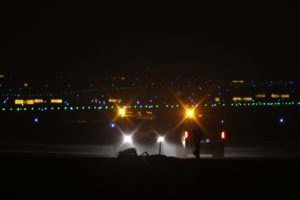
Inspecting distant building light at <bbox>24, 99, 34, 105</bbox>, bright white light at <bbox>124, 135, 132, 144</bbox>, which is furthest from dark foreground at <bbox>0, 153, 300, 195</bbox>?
distant building light at <bbox>24, 99, 34, 105</bbox>

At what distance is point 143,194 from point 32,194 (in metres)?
1.91

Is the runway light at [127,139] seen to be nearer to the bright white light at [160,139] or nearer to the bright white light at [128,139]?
the bright white light at [128,139]

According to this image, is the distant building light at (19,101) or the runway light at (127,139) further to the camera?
the distant building light at (19,101)

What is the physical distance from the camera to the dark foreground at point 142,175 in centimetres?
1209

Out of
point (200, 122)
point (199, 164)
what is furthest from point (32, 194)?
point (200, 122)

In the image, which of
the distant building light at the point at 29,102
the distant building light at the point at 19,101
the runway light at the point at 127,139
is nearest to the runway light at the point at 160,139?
the runway light at the point at 127,139

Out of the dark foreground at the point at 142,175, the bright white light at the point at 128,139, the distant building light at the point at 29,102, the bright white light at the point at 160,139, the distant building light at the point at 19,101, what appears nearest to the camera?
the dark foreground at the point at 142,175

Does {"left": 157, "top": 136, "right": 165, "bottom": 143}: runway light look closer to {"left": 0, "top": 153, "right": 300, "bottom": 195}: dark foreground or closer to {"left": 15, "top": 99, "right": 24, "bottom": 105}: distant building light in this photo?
{"left": 0, "top": 153, "right": 300, "bottom": 195}: dark foreground

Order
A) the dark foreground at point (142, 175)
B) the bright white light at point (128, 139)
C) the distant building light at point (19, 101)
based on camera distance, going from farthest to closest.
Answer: the distant building light at point (19, 101) → the bright white light at point (128, 139) → the dark foreground at point (142, 175)

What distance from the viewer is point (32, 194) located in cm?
1116

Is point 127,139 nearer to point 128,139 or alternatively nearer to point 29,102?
point 128,139

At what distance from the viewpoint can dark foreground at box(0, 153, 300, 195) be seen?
12086 mm

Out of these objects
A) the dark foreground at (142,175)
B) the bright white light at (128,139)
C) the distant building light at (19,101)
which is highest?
the distant building light at (19,101)

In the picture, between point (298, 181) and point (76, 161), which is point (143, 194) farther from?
point (76, 161)
